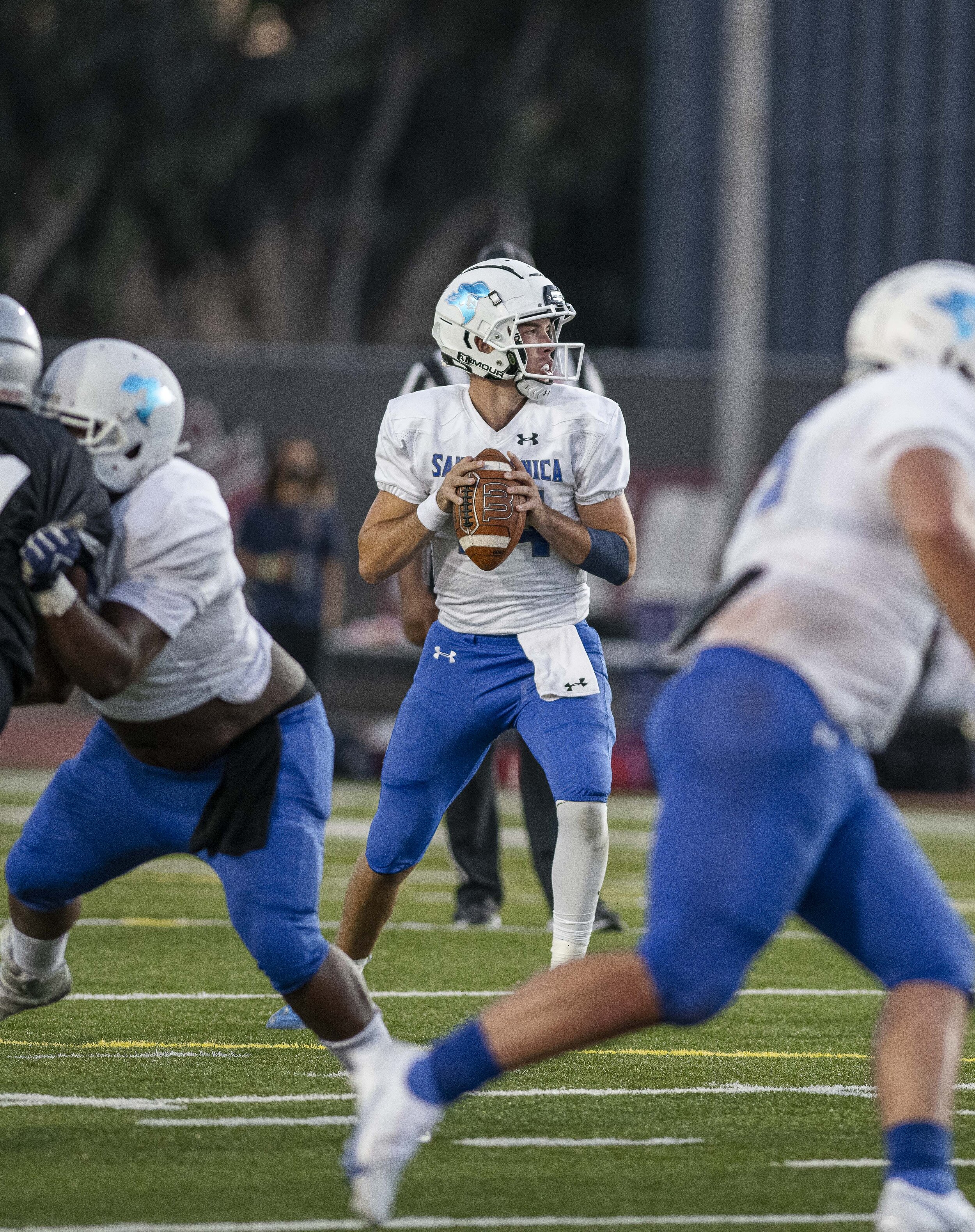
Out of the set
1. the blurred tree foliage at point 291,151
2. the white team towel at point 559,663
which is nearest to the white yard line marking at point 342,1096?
the white team towel at point 559,663

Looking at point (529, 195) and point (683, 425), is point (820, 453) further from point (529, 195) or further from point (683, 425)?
point (529, 195)

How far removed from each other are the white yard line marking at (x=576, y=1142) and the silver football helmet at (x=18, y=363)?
1784mm

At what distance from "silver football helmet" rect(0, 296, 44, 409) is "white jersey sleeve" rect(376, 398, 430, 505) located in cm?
142

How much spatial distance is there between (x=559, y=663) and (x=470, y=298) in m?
0.99

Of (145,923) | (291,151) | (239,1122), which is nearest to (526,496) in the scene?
(239,1122)

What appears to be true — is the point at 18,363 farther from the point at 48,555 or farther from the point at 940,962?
the point at 940,962

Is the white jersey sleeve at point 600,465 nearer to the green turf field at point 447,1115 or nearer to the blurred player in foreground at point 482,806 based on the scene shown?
the blurred player in foreground at point 482,806

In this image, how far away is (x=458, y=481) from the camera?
5.70 meters

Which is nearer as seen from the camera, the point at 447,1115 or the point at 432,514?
the point at 447,1115

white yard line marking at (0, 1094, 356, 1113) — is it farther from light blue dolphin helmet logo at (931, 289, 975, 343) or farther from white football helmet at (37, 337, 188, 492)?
light blue dolphin helmet logo at (931, 289, 975, 343)

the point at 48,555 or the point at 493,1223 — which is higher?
the point at 48,555

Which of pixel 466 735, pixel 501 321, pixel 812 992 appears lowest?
pixel 812 992

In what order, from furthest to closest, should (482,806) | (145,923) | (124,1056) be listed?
1. (145,923)
2. (482,806)
3. (124,1056)

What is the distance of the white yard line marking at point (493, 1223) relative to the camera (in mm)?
3877
